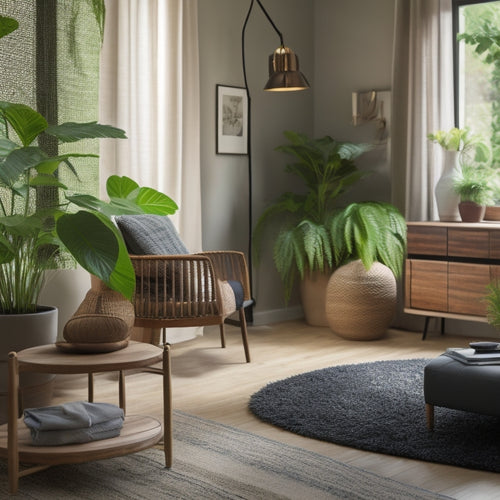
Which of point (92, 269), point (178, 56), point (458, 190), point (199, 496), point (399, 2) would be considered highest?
point (399, 2)

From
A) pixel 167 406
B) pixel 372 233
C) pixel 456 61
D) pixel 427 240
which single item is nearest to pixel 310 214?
pixel 372 233

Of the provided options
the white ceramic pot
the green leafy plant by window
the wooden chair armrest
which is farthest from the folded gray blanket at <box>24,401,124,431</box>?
the green leafy plant by window

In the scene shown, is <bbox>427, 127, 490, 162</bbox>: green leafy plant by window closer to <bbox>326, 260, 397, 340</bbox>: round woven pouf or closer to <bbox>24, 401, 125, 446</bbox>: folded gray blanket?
<bbox>326, 260, 397, 340</bbox>: round woven pouf

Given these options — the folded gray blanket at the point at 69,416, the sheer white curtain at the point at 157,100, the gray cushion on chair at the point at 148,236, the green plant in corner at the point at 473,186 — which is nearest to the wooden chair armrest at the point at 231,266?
the gray cushion on chair at the point at 148,236

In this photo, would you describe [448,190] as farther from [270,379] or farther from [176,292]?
[176,292]

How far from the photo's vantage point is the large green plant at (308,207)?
5.44 m

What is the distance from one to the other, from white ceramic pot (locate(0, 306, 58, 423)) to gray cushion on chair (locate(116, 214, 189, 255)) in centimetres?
92

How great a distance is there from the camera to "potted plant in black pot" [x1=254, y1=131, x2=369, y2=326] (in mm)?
5465

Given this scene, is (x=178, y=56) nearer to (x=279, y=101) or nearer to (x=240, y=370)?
(x=279, y=101)

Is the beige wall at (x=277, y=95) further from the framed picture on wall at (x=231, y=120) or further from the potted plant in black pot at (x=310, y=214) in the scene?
the potted plant in black pot at (x=310, y=214)

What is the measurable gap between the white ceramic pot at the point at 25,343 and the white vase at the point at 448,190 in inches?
111

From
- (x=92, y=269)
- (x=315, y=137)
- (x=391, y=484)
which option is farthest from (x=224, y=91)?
(x=391, y=484)

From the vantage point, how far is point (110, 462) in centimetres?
289

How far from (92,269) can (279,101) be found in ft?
11.4
